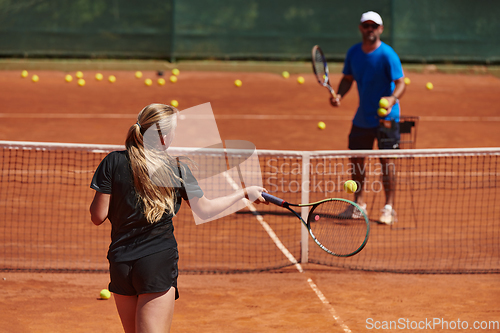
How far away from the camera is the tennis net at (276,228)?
5727 mm

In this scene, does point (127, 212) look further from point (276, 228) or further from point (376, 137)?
point (376, 137)

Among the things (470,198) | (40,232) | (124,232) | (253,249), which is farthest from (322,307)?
(470,198)

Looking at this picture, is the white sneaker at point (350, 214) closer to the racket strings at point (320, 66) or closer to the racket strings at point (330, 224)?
the racket strings at point (330, 224)

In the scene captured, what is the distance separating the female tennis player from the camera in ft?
8.97

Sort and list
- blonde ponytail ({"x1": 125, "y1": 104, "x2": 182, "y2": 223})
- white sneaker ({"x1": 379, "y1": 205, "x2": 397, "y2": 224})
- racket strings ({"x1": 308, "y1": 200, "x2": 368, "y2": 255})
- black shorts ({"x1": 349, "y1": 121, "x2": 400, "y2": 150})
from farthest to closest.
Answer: white sneaker ({"x1": 379, "y1": 205, "x2": 397, "y2": 224})
black shorts ({"x1": 349, "y1": 121, "x2": 400, "y2": 150})
racket strings ({"x1": 308, "y1": 200, "x2": 368, "y2": 255})
blonde ponytail ({"x1": 125, "y1": 104, "x2": 182, "y2": 223})

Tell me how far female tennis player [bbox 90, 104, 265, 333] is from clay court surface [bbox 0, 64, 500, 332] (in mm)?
1624

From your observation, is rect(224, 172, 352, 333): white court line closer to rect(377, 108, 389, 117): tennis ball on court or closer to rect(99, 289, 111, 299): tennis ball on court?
rect(99, 289, 111, 299): tennis ball on court

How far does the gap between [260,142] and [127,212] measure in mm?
8311

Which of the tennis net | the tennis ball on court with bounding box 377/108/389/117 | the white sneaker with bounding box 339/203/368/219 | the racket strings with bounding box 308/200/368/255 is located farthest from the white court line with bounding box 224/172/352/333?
the tennis ball on court with bounding box 377/108/389/117

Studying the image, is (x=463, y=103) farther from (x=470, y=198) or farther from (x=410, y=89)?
(x=470, y=198)

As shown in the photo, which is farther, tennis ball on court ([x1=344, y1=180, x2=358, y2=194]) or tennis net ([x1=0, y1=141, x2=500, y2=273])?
tennis net ([x1=0, y1=141, x2=500, y2=273])

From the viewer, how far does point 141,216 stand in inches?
109

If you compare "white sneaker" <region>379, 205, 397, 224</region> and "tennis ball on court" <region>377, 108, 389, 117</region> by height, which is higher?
"tennis ball on court" <region>377, 108, 389, 117</region>

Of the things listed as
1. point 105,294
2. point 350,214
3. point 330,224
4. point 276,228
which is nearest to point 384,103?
point 350,214
